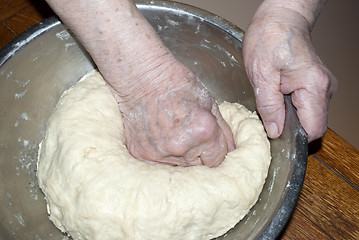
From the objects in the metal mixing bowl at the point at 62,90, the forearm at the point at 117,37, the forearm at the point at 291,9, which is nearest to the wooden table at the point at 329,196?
the metal mixing bowl at the point at 62,90

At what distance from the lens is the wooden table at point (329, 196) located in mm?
1037

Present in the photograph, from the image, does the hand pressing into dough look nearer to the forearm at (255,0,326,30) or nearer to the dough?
the dough

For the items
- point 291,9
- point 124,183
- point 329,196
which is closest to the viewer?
point 124,183

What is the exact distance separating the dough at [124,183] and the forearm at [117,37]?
0.12 meters

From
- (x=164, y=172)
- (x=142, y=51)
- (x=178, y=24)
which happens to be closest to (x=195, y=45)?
(x=178, y=24)

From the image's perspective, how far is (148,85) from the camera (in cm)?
91

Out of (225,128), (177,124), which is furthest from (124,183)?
(225,128)

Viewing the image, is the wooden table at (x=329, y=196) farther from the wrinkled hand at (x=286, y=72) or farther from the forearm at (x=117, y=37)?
the forearm at (x=117, y=37)

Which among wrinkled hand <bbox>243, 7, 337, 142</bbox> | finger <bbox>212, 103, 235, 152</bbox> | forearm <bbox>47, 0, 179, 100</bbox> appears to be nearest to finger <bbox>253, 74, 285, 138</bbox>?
wrinkled hand <bbox>243, 7, 337, 142</bbox>

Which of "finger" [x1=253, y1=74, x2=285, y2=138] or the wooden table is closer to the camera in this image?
"finger" [x1=253, y1=74, x2=285, y2=138]

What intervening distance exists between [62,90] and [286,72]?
61 centimetres

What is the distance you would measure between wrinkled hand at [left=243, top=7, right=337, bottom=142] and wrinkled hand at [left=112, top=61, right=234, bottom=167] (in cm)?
13

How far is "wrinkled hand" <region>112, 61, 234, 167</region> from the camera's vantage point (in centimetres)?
89

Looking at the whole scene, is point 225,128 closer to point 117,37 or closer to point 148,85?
point 148,85
